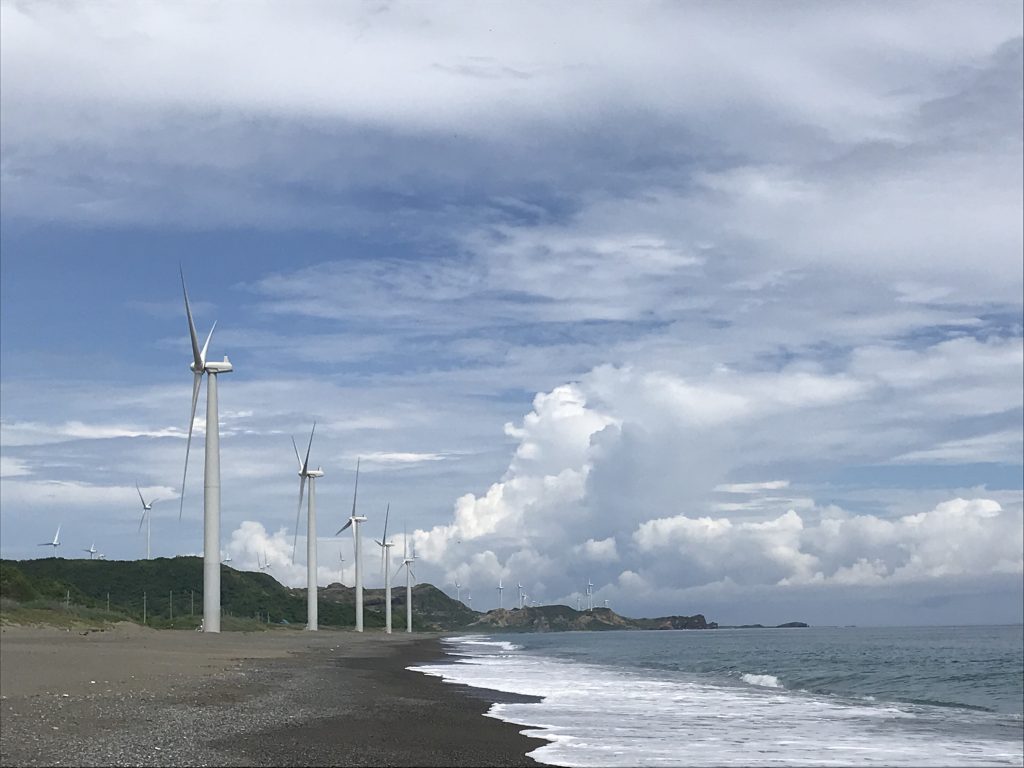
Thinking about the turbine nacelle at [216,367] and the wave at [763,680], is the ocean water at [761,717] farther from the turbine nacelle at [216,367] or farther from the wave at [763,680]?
the turbine nacelle at [216,367]

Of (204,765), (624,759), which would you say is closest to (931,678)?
(624,759)

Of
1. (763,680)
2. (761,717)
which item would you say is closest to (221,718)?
(761,717)

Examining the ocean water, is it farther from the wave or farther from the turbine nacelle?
the turbine nacelle

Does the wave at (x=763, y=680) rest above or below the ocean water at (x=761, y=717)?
below

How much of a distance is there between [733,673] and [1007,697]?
69.4 ft

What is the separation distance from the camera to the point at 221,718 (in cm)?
2333

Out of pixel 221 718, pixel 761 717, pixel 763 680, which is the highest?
pixel 221 718

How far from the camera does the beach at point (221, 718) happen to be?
58.7 feet

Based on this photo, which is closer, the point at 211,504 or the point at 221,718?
the point at 221,718

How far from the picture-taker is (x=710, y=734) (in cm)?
2527

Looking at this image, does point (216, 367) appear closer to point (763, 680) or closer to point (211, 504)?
point (211, 504)

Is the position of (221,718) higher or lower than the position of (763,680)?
higher

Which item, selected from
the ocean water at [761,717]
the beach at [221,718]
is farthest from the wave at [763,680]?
the beach at [221,718]

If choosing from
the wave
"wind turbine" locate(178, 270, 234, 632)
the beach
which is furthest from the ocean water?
"wind turbine" locate(178, 270, 234, 632)
